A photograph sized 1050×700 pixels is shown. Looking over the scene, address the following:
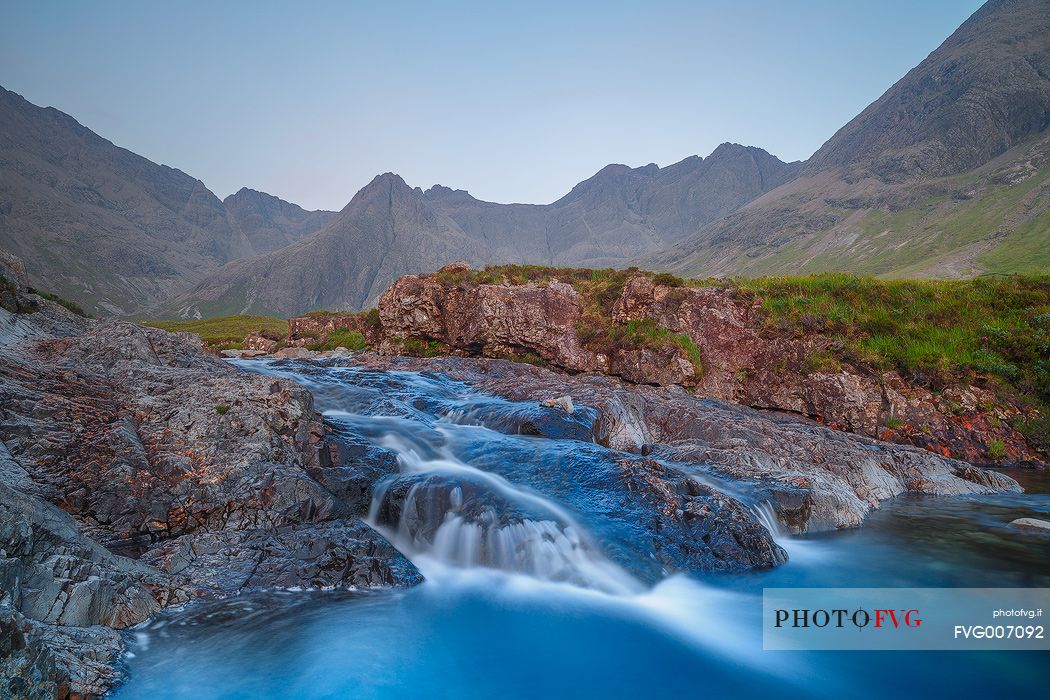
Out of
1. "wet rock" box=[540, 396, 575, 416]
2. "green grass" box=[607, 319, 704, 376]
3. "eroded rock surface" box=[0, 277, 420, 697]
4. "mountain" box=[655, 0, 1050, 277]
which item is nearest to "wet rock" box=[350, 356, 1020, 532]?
"wet rock" box=[540, 396, 575, 416]

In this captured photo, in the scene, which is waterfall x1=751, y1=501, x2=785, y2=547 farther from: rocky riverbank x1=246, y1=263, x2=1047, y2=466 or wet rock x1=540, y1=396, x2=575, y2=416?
rocky riverbank x1=246, y1=263, x2=1047, y2=466

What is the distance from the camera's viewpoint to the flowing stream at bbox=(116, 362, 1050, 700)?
5.32 meters

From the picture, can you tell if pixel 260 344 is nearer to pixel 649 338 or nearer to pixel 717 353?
pixel 649 338

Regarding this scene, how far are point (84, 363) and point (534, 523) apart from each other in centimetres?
936

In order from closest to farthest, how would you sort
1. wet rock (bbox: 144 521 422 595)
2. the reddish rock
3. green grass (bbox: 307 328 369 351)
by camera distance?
1. wet rock (bbox: 144 521 422 595)
2. green grass (bbox: 307 328 369 351)
3. the reddish rock

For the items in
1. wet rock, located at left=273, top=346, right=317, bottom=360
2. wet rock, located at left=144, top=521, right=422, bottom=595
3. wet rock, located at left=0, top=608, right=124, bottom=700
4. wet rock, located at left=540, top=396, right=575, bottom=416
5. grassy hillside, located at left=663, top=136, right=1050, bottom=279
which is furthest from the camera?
grassy hillside, located at left=663, top=136, right=1050, bottom=279

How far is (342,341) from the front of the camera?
30969 mm

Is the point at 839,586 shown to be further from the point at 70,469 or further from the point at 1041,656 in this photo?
the point at 70,469

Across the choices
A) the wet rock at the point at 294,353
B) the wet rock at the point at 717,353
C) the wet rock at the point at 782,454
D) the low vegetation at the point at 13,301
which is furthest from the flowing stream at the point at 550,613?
the wet rock at the point at 294,353

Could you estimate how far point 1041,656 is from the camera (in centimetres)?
589

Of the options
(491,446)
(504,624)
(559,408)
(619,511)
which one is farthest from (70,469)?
(559,408)

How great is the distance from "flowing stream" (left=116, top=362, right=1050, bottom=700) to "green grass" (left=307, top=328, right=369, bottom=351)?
20.0 m

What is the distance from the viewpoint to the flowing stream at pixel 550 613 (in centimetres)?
532

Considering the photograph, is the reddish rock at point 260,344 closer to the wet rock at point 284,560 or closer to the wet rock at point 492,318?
the wet rock at point 492,318
